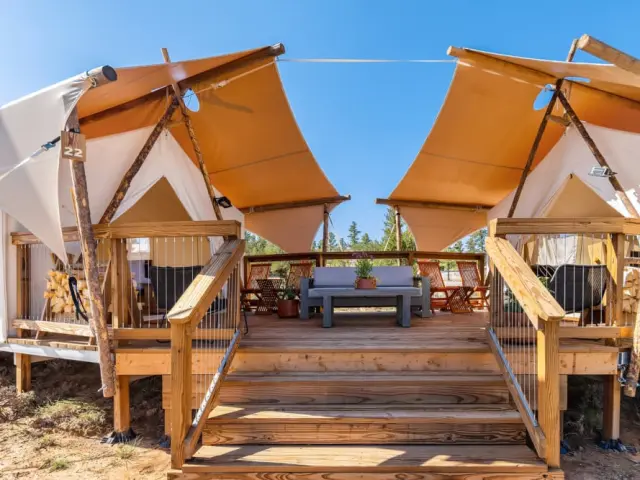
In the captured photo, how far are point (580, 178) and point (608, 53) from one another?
3507 millimetres

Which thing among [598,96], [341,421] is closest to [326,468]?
[341,421]

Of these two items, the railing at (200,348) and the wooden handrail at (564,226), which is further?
the wooden handrail at (564,226)

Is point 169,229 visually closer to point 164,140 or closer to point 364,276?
point 164,140

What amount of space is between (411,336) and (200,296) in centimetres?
223

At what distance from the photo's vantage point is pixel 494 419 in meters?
2.81

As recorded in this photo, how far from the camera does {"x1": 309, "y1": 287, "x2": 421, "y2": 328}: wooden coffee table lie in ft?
16.0

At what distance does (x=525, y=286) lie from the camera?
2770 mm

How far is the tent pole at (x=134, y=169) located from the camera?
4.59m

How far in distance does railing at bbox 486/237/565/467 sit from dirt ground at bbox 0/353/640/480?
83 centimetres

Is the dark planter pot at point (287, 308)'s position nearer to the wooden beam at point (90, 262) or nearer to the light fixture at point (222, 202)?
the light fixture at point (222, 202)

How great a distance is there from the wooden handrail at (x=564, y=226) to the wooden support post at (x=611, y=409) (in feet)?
4.04

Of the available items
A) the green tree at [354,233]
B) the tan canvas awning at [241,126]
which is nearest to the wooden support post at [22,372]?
the tan canvas awning at [241,126]

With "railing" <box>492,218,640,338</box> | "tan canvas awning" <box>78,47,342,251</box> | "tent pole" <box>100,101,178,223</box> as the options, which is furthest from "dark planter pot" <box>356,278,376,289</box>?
"tent pole" <box>100,101,178,223</box>

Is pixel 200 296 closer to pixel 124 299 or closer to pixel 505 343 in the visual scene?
pixel 124 299
